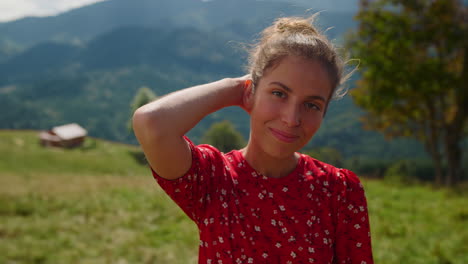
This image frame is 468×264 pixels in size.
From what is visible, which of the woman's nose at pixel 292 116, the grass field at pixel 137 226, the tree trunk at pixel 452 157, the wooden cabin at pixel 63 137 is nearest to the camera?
the woman's nose at pixel 292 116

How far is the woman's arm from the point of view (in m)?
1.46

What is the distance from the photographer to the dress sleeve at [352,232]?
66.6 inches

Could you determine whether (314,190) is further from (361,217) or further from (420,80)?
(420,80)

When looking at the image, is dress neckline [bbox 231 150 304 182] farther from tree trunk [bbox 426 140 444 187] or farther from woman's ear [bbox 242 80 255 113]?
tree trunk [bbox 426 140 444 187]

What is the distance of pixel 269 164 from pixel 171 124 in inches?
22.9

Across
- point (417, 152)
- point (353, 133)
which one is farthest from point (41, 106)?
point (417, 152)

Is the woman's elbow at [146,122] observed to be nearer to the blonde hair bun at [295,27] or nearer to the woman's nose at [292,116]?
the woman's nose at [292,116]

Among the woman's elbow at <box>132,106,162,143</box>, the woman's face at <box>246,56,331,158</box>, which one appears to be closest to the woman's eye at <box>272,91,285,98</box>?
the woman's face at <box>246,56,331,158</box>

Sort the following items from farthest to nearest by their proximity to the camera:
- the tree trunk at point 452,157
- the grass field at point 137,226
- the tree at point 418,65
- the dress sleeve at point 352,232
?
the tree trunk at point 452,157 → the tree at point 418,65 → the grass field at point 137,226 → the dress sleeve at point 352,232

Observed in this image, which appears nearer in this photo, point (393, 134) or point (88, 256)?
point (88, 256)

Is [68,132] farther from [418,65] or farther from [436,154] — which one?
[418,65]

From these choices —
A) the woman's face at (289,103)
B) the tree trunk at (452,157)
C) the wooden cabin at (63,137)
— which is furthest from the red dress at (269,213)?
Answer: the wooden cabin at (63,137)

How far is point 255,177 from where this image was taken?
1748 mm

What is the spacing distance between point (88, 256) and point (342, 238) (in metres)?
5.15
